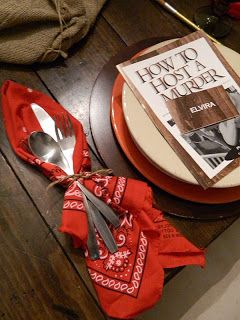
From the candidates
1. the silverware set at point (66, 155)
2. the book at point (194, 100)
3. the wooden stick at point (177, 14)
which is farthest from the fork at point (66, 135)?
the wooden stick at point (177, 14)

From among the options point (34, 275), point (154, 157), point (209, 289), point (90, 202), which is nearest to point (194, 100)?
point (154, 157)

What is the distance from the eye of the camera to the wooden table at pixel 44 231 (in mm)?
533

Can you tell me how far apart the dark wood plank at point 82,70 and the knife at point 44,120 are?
6 cm

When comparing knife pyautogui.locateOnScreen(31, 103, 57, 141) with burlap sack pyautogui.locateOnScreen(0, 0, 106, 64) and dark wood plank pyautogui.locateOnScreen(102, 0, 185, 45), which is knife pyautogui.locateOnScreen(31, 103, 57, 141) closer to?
burlap sack pyautogui.locateOnScreen(0, 0, 106, 64)

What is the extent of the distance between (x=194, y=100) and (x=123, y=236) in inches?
9.3

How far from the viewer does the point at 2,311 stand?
0.53 m

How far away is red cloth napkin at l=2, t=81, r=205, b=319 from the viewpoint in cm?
52

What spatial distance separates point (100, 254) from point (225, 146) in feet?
0.79

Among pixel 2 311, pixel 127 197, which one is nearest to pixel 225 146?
pixel 127 197

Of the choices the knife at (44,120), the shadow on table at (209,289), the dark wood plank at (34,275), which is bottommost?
the shadow on table at (209,289)

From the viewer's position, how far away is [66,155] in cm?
59

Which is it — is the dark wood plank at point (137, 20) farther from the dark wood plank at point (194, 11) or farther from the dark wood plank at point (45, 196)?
the dark wood plank at point (45, 196)

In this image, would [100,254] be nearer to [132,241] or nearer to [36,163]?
[132,241]

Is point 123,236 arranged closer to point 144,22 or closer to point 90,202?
point 90,202
